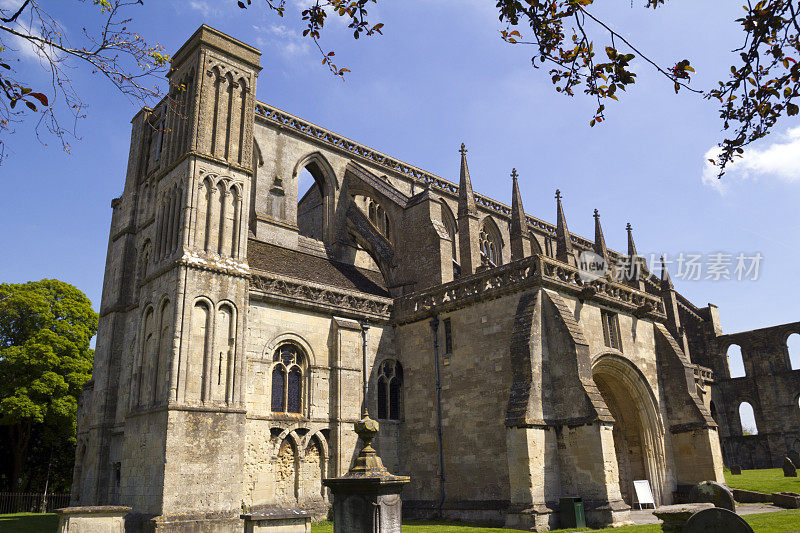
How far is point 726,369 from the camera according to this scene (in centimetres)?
3922

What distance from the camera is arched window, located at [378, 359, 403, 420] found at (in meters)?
20.5

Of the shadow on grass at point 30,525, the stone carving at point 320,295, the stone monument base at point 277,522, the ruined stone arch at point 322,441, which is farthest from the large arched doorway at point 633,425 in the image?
the shadow on grass at point 30,525

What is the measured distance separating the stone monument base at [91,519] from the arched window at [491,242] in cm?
2594

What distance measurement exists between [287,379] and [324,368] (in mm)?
1326

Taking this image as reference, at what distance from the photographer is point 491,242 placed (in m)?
35.8

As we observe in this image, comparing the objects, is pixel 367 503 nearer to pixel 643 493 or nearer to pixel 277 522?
pixel 277 522

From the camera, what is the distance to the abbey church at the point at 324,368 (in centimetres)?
1527

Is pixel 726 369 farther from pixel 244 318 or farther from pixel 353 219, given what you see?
pixel 244 318

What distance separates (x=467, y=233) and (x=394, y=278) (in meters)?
3.77

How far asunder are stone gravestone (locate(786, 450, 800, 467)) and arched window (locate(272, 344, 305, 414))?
30030 mm

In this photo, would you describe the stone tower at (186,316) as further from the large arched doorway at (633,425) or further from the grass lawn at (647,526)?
the large arched doorway at (633,425)

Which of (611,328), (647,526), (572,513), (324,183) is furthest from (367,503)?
(324,183)

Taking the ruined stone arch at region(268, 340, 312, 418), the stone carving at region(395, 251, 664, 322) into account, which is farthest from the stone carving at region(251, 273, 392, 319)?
the ruined stone arch at region(268, 340, 312, 418)

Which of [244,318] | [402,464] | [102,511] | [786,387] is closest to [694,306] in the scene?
[786,387]
